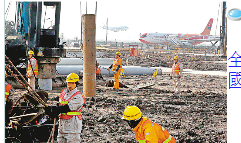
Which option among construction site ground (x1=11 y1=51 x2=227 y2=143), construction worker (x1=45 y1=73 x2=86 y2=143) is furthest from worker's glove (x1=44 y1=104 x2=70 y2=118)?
construction site ground (x1=11 y1=51 x2=227 y2=143)

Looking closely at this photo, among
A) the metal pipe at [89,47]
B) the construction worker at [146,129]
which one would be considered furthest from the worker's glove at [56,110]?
the metal pipe at [89,47]

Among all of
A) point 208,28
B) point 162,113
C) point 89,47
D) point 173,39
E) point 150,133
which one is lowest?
point 162,113

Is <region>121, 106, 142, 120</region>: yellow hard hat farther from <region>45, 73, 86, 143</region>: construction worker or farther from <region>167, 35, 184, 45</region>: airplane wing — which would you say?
<region>167, 35, 184, 45</region>: airplane wing

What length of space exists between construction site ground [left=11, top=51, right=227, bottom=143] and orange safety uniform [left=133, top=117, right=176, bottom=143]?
2.77 meters

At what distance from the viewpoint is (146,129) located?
428cm

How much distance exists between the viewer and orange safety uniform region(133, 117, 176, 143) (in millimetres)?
4211

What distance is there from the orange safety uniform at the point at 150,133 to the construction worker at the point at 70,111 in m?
1.24

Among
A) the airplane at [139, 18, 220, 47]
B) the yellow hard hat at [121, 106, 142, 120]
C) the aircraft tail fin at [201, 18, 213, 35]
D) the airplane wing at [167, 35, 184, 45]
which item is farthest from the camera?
the aircraft tail fin at [201, 18, 213, 35]

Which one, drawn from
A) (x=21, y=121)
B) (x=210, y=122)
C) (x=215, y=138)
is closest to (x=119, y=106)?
(x=210, y=122)

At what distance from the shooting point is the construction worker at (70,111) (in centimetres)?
518

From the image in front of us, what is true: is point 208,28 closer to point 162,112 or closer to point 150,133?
point 162,112

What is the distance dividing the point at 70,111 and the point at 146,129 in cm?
153

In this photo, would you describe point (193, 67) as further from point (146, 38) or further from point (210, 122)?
point (146, 38)

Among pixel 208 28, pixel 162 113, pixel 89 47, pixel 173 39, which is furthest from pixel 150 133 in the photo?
pixel 208 28
